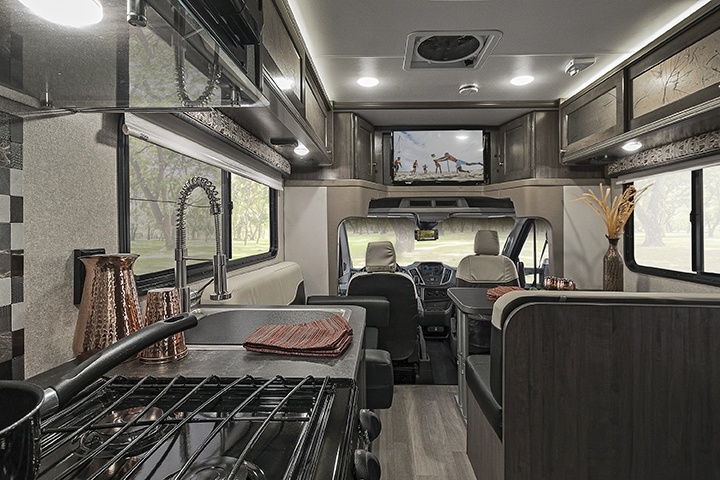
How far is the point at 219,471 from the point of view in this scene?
57 cm

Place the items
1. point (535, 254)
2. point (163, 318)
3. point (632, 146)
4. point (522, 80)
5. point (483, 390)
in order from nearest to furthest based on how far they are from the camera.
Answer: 1. point (163, 318)
2. point (483, 390)
3. point (632, 146)
4. point (522, 80)
5. point (535, 254)

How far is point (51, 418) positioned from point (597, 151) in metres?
Answer: 3.27

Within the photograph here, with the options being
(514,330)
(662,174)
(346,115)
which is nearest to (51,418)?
(514,330)

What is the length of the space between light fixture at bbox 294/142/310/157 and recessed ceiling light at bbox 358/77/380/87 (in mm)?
625

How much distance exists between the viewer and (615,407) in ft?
5.55

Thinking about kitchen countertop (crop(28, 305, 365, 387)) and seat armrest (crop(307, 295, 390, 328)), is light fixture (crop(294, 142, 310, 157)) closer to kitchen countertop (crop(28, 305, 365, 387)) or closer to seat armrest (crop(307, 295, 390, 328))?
seat armrest (crop(307, 295, 390, 328))

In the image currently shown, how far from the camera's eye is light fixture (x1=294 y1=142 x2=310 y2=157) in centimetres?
288

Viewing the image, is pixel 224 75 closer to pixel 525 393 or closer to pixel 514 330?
pixel 514 330

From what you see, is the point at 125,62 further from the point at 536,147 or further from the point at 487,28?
the point at 536,147

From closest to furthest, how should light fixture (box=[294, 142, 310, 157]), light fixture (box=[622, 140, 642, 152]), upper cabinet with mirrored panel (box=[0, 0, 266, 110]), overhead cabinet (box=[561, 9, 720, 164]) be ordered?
upper cabinet with mirrored panel (box=[0, 0, 266, 110]) → overhead cabinet (box=[561, 9, 720, 164]) → light fixture (box=[622, 140, 642, 152]) → light fixture (box=[294, 142, 310, 157])

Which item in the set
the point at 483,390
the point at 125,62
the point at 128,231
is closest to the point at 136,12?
the point at 125,62

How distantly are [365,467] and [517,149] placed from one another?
3.68 meters

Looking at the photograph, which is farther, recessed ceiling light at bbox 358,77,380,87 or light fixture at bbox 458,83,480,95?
light fixture at bbox 458,83,480,95

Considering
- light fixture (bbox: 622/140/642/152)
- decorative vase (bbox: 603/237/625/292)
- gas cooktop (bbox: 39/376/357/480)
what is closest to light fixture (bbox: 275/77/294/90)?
gas cooktop (bbox: 39/376/357/480)
